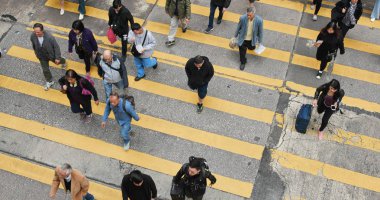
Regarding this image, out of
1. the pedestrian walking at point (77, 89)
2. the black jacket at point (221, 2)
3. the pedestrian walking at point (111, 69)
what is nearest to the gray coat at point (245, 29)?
the black jacket at point (221, 2)

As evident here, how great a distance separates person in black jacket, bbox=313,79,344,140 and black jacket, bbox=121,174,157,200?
3.86 metres

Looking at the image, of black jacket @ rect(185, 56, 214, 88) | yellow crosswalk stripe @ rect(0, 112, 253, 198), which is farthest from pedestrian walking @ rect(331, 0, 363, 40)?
yellow crosswalk stripe @ rect(0, 112, 253, 198)

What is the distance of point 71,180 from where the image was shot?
7.80m

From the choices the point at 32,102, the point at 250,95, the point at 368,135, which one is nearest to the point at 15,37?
the point at 32,102

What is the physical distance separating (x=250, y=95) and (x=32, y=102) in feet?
16.5

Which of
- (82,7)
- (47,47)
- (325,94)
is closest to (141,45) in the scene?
(47,47)

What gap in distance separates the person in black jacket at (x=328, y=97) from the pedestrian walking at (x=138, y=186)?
3.88 metres

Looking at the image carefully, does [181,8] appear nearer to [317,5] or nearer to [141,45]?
[141,45]

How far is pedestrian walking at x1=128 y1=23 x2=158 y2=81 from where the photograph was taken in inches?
393

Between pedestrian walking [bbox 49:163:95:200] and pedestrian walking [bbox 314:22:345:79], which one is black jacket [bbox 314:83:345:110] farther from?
pedestrian walking [bbox 49:163:95:200]

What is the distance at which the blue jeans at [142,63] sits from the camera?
1076cm

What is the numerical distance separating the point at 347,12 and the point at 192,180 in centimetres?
608

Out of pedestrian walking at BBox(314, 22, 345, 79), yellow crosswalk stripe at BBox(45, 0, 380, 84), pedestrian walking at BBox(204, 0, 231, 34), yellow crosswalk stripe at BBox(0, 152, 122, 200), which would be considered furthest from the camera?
pedestrian walking at BBox(204, 0, 231, 34)

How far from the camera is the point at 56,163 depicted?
32.2 ft
